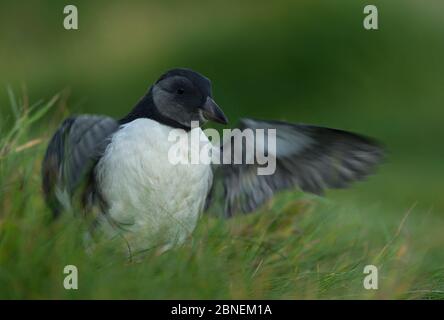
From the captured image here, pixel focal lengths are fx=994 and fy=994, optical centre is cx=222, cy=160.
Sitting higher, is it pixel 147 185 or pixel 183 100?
pixel 183 100

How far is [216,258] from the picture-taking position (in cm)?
428

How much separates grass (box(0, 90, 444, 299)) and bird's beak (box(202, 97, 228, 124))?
0.51m

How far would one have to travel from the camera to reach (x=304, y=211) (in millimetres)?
5719

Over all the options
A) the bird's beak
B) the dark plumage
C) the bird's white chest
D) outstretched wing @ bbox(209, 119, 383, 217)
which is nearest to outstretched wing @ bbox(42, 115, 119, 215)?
the dark plumage

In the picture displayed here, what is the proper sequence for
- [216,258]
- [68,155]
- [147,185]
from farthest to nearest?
[147,185]
[68,155]
[216,258]

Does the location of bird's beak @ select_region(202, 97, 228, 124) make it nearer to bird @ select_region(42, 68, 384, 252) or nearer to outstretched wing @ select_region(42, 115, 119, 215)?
bird @ select_region(42, 68, 384, 252)

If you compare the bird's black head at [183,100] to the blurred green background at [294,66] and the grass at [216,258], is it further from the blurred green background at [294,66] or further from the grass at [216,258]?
the blurred green background at [294,66]

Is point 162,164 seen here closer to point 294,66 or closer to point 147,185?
point 147,185

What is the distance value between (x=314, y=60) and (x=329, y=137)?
31.7ft

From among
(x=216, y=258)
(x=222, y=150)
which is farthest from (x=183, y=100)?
(x=216, y=258)

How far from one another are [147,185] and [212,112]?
1.69ft

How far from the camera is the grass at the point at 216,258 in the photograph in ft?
13.0

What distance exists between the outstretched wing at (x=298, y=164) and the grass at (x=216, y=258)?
193 millimetres

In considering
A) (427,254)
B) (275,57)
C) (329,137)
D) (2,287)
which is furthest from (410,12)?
(2,287)
